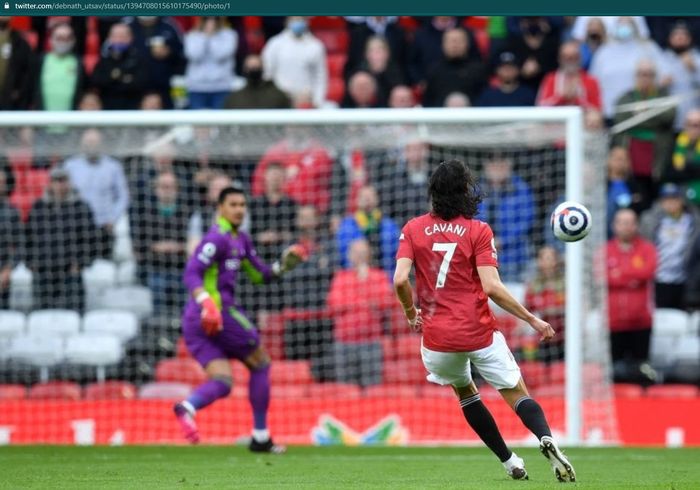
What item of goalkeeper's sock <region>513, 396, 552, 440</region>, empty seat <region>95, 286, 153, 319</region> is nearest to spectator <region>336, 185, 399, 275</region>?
empty seat <region>95, 286, 153, 319</region>

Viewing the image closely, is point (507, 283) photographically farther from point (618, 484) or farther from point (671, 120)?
point (618, 484)

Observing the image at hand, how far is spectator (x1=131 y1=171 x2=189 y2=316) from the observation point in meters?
15.5

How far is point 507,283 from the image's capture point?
15477 millimetres

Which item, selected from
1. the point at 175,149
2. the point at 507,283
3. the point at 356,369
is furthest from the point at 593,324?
the point at 175,149

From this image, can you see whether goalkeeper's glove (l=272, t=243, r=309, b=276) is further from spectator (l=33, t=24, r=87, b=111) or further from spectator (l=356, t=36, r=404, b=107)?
spectator (l=33, t=24, r=87, b=111)

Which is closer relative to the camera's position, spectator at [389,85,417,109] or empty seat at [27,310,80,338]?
empty seat at [27,310,80,338]

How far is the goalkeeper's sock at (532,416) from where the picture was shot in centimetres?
840

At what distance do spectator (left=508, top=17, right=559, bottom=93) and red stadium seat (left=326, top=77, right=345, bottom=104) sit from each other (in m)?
2.43

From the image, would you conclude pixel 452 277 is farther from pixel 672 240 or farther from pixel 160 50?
pixel 160 50

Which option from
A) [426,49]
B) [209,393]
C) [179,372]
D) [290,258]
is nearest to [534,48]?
[426,49]

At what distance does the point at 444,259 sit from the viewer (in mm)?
8656

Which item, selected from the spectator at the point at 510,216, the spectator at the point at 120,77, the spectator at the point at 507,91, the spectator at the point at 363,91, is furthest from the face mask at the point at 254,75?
the spectator at the point at 510,216

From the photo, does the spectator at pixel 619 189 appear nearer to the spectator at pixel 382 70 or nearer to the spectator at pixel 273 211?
the spectator at pixel 382 70

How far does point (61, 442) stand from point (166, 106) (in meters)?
5.64
